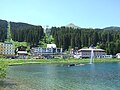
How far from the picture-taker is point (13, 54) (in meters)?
178

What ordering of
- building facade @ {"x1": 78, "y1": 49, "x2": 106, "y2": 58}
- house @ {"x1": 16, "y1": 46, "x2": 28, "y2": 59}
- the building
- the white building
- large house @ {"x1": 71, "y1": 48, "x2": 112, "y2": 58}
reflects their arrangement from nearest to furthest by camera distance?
the building, house @ {"x1": 16, "y1": 46, "x2": 28, "y2": 59}, building facade @ {"x1": 78, "y1": 49, "x2": 106, "y2": 58}, the white building, large house @ {"x1": 71, "y1": 48, "x2": 112, "y2": 58}

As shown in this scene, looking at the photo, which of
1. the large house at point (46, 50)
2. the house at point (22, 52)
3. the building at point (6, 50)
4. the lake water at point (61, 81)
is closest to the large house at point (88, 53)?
the large house at point (46, 50)

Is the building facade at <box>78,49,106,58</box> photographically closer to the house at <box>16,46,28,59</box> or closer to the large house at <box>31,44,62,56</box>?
the large house at <box>31,44,62,56</box>

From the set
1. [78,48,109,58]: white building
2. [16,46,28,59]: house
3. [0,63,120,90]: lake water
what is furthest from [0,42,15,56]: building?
[0,63,120,90]: lake water

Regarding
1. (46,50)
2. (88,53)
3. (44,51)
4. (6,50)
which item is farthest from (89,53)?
(6,50)

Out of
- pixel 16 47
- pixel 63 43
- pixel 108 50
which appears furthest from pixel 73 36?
pixel 16 47

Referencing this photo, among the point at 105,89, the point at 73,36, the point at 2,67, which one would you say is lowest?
the point at 105,89

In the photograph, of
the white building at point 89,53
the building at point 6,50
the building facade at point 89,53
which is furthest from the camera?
the white building at point 89,53

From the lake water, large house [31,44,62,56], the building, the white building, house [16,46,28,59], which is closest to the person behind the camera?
the lake water

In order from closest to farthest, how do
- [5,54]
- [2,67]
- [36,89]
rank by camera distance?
[36,89], [2,67], [5,54]

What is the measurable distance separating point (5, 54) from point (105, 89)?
436 feet

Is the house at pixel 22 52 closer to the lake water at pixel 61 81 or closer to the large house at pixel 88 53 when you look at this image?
the large house at pixel 88 53

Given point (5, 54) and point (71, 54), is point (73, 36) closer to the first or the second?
point (71, 54)

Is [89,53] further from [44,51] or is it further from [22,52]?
[22,52]
